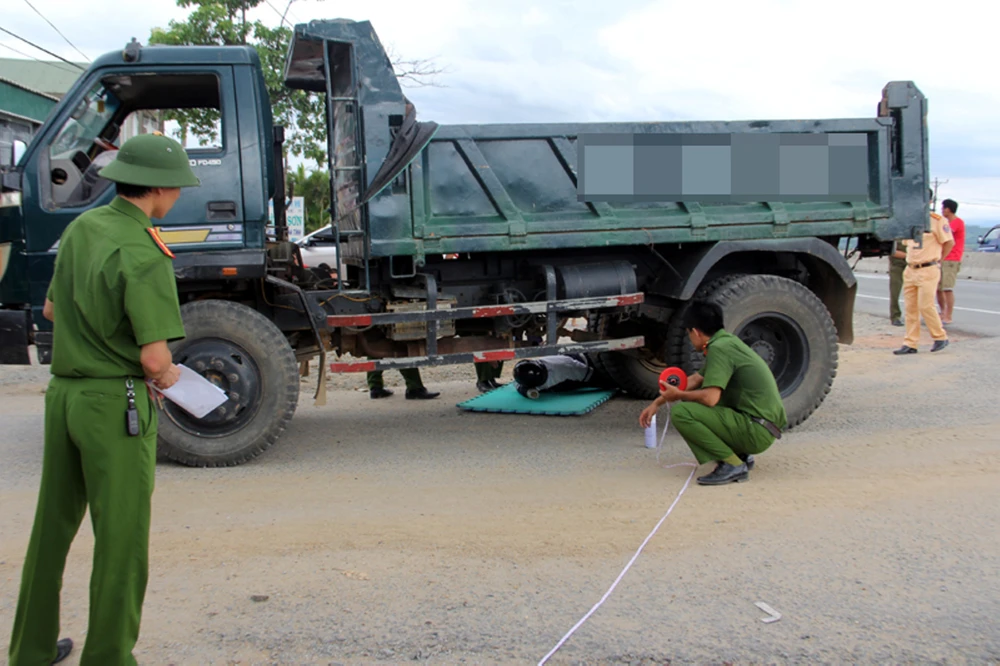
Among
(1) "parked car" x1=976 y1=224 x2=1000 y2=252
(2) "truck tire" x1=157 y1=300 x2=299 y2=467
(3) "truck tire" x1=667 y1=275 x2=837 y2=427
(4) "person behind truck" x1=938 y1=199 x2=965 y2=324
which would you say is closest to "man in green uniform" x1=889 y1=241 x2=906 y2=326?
(4) "person behind truck" x1=938 y1=199 x2=965 y2=324

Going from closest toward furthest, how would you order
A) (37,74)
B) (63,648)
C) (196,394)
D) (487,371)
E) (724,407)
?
(63,648) → (196,394) → (724,407) → (487,371) → (37,74)

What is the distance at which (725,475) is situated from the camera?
4984mm

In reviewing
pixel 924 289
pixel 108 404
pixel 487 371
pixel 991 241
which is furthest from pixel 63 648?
pixel 991 241

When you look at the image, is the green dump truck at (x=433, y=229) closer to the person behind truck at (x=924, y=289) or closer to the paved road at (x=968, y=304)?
the person behind truck at (x=924, y=289)

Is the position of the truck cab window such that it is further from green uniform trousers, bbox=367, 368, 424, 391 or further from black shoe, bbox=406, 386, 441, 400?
black shoe, bbox=406, 386, 441, 400

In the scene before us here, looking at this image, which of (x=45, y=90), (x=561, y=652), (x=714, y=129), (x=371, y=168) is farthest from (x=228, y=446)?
(x=45, y=90)

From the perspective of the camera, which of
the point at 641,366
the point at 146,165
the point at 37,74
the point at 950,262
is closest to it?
the point at 146,165

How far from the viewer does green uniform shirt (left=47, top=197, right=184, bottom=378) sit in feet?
8.60

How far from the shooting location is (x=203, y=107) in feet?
19.7

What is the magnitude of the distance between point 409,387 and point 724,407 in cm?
373

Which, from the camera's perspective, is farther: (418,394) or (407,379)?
(418,394)

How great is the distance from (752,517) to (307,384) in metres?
5.81

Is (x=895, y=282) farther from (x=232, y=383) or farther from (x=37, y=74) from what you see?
(x=37, y=74)

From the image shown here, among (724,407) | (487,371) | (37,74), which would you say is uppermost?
(37,74)
